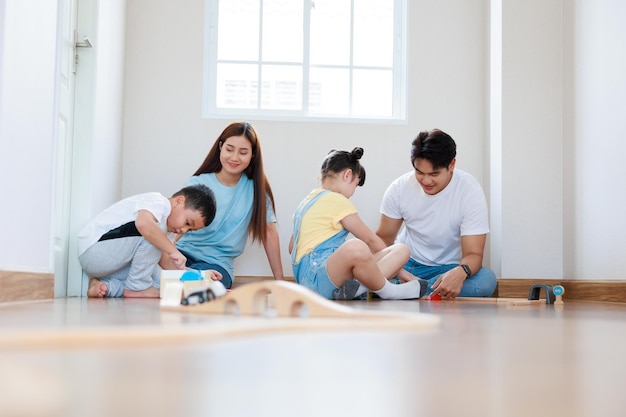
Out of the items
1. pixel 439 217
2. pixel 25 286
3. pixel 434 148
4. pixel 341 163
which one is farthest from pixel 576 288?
pixel 25 286

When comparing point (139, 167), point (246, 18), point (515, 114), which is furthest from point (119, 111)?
point (515, 114)

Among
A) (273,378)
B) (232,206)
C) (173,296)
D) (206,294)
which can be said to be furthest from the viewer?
(232,206)

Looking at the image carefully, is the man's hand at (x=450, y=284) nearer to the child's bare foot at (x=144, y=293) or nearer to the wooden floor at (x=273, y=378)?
the child's bare foot at (x=144, y=293)

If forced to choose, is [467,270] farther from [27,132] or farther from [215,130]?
[27,132]

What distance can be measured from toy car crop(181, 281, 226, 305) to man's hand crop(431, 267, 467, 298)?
221 cm

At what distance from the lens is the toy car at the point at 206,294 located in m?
1.25

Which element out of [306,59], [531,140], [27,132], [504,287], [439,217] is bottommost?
[504,287]

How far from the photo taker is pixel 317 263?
10.7 feet

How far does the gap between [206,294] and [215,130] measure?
10.2 feet

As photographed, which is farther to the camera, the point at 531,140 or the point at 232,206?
the point at 531,140

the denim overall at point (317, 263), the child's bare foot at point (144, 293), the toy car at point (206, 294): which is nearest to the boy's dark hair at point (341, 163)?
the denim overall at point (317, 263)

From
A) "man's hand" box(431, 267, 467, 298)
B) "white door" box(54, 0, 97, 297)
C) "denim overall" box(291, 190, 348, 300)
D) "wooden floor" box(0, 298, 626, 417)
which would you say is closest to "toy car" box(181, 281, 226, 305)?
"wooden floor" box(0, 298, 626, 417)

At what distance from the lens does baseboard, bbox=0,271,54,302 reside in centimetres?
218

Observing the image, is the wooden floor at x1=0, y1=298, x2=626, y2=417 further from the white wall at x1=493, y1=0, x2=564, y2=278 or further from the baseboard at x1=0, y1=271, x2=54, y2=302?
the white wall at x1=493, y1=0, x2=564, y2=278
